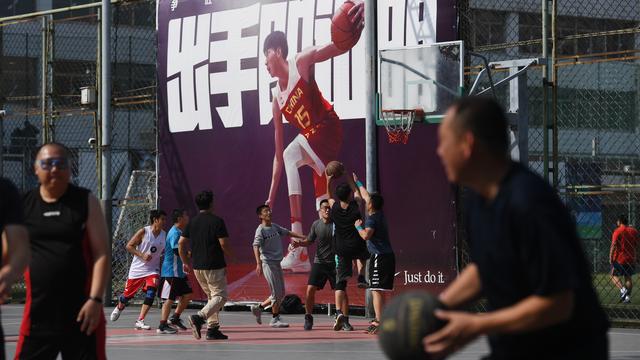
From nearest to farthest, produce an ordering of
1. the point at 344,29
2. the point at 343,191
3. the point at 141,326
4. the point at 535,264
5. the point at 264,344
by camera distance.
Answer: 1. the point at 535,264
2. the point at 264,344
3. the point at 343,191
4. the point at 141,326
5. the point at 344,29

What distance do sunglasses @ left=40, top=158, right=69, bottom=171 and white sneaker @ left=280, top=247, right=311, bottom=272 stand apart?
12.7 m

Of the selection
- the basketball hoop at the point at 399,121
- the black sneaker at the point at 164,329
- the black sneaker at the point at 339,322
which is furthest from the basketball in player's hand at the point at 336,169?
the black sneaker at the point at 164,329

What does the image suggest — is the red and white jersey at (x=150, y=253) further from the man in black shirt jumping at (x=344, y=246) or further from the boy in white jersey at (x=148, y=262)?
the man in black shirt jumping at (x=344, y=246)

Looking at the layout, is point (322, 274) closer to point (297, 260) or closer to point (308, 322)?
point (308, 322)

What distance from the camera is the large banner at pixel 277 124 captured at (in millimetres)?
18375

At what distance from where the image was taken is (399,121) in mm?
17188

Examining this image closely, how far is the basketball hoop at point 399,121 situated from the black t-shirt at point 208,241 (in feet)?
10.0

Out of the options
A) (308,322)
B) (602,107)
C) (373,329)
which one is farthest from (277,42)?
(602,107)

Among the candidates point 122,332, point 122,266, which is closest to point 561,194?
point 122,332

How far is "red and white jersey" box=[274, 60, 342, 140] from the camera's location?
64.3 feet

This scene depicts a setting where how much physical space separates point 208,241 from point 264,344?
145 cm

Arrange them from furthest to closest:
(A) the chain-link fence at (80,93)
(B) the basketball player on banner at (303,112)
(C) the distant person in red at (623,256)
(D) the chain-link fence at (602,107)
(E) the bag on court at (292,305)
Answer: (D) the chain-link fence at (602,107) → (A) the chain-link fence at (80,93) → (C) the distant person in red at (623,256) → (E) the bag on court at (292,305) → (B) the basketball player on banner at (303,112)

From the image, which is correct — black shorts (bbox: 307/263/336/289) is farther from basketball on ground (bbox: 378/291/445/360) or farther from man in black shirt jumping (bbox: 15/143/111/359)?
basketball on ground (bbox: 378/291/445/360)

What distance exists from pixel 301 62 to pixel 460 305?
1522 centimetres
